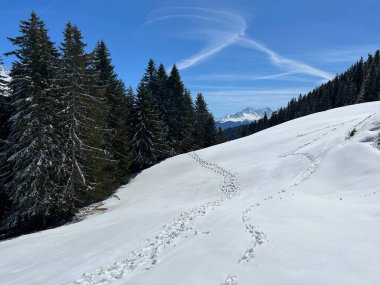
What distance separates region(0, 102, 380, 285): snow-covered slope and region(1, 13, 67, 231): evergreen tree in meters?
4.43

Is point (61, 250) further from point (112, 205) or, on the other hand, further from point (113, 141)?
point (113, 141)

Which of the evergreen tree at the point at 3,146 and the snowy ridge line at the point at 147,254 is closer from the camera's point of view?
the snowy ridge line at the point at 147,254

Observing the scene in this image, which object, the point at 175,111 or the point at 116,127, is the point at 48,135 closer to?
the point at 116,127

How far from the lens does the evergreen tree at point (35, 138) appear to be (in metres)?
21.9

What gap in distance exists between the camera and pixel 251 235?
10.2 metres

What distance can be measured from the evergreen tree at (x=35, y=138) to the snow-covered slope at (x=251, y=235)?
14.5 feet

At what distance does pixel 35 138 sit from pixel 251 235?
59.6ft

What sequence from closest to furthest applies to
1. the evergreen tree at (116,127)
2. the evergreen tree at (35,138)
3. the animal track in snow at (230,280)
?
the animal track in snow at (230,280), the evergreen tree at (35,138), the evergreen tree at (116,127)

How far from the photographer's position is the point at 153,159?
1515 inches

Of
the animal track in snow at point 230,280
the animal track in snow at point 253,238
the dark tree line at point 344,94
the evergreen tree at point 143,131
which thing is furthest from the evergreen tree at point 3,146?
the dark tree line at point 344,94

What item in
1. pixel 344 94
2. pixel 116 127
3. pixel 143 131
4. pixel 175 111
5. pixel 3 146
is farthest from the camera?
pixel 344 94

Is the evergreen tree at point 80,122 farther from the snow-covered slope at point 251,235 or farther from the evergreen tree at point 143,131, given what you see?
the evergreen tree at point 143,131

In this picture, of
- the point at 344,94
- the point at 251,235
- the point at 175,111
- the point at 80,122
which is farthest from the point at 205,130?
the point at 344,94

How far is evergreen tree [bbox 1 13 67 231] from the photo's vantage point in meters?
21.9
